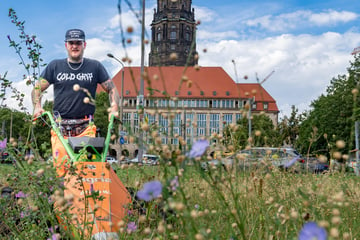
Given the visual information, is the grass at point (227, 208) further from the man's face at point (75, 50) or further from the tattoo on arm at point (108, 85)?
the man's face at point (75, 50)

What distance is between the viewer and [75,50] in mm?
4105

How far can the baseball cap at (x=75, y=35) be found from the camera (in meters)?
4.07

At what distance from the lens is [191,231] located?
913mm

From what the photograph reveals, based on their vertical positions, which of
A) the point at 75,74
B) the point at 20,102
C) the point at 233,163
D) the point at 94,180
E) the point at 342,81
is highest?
the point at 342,81

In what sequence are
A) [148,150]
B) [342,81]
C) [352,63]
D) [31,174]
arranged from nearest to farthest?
[148,150] → [31,174] → [352,63] → [342,81]

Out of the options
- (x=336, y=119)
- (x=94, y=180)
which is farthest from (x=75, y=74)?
(x=336, y=119)

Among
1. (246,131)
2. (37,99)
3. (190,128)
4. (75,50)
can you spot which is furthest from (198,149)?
(75,50)

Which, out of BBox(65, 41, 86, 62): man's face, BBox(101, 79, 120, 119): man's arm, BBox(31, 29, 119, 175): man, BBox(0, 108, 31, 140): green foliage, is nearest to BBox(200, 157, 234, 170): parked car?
BBox(0, 108, 31, 140): green foliage

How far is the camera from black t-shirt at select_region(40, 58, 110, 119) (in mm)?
3887

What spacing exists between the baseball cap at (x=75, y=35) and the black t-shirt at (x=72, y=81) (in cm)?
21

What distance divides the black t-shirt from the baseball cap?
0.21 m

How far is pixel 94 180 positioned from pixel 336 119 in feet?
90.8

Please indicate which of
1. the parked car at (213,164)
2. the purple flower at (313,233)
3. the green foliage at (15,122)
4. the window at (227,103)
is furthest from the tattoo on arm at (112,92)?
the window at (227,103)

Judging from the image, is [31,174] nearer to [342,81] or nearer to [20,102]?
[20,102]
